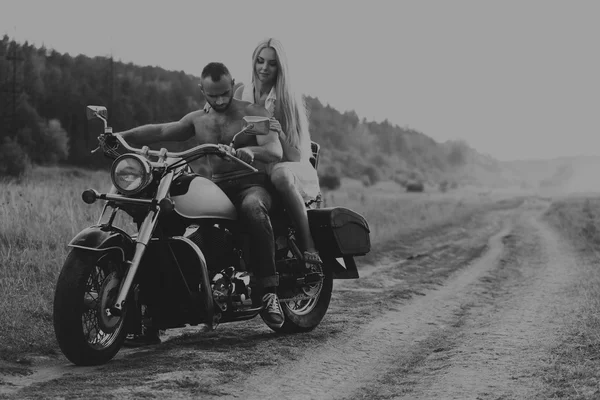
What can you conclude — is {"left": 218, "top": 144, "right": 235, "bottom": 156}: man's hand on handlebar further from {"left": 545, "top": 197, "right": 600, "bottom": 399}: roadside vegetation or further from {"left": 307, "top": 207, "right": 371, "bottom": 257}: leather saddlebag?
{"left": 545, "top": 197, "right": 600, "bottom": 399}: roadside vegetation

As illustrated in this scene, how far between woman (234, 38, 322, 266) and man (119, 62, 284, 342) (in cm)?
38

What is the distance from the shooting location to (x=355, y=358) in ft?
17.3

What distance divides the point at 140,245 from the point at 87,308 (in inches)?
18.3

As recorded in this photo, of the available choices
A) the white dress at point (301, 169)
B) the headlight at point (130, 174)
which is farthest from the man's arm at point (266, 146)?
the headlight at point (130, 174)

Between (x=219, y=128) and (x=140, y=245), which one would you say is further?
(x=219, y=128)

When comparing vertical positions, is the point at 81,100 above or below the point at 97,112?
above

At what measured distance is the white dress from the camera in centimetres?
611

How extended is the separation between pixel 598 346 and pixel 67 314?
3.52 m

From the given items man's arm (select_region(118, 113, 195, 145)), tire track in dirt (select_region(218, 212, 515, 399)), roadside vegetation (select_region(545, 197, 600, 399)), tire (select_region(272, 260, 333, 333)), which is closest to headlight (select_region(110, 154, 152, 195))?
man's arm (select_region(118, 113, 195, 145))

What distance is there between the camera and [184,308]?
4.96 metres

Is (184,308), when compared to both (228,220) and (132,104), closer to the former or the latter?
(228,220)

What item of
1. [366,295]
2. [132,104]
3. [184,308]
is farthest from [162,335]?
[132,104]

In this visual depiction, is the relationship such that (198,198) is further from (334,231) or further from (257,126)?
(334,231)

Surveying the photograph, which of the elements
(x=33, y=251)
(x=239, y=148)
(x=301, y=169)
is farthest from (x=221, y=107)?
(x=33, y=251)
